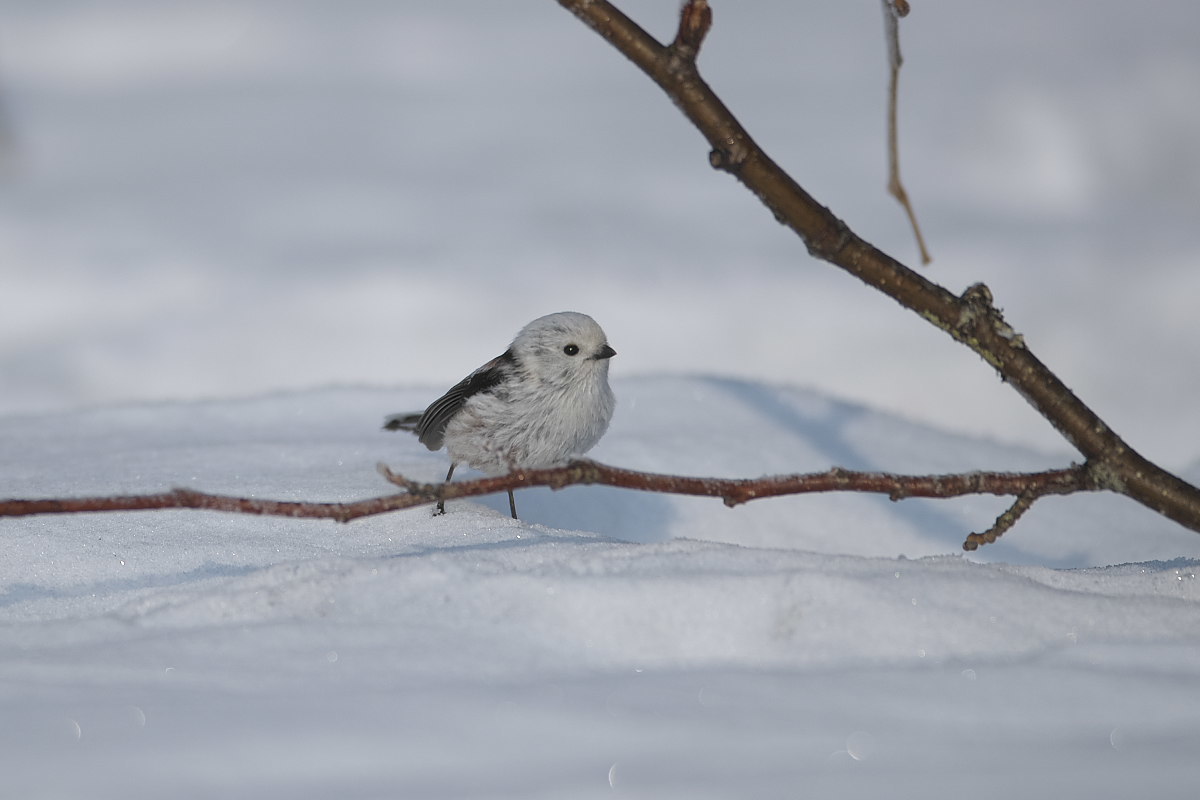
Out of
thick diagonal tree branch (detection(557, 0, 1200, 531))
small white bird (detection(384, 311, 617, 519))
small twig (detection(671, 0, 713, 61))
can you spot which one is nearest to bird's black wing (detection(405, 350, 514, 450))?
small white bird (detection(384, 311, 617, 519))

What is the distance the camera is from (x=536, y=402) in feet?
10.9

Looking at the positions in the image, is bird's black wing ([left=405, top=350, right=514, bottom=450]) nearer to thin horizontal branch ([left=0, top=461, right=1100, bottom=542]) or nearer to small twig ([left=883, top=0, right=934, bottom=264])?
thin horizontal branch ([left=0, top=461, right=1100, bottom=542])

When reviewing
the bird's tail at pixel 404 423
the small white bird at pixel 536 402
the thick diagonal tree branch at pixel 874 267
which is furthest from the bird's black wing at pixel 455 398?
the thick diagonal tree branch at pixel 874 267

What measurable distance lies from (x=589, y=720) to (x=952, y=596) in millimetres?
708

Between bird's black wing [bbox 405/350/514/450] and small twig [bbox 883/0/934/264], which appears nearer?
small twig [bbox 883/0/934/264]

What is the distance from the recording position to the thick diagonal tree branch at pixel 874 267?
2090 mm

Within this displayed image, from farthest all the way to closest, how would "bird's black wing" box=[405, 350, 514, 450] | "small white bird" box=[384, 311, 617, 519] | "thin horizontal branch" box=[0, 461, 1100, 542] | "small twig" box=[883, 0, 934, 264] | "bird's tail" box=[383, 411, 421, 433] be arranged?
1. "bird's tail" box=[383, 411, 421, 433]
2. "bird's black wing" box=[405, 350, 514, 450]
3. "small white bird" box=[384, 311, 617, 519]
4. "small twig" box=[883, 0, 934, 264]
5. "thin horizontal branch" box=[0, 461, 1100, 542]

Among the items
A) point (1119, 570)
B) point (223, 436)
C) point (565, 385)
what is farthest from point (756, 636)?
point (223, 436)

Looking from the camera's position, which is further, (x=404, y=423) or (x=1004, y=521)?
(x=404, y=423)

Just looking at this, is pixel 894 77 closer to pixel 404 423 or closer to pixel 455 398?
pixel 455 398

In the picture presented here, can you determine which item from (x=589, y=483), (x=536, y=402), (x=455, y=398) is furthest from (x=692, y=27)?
(x=455, y=398)

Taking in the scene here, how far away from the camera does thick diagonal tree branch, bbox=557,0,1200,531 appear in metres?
Result: 2.09

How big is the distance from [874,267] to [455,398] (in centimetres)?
159

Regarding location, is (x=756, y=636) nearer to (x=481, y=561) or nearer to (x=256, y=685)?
(x=481, y=561)
